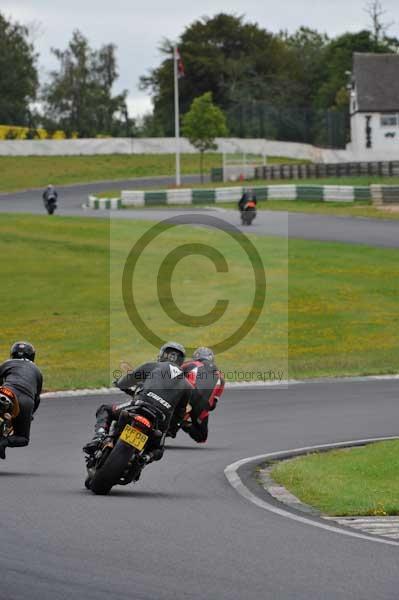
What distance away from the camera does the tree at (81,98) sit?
390 ft

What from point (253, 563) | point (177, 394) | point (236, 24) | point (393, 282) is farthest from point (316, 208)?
point (236, 24)

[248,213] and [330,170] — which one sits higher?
[330,170]

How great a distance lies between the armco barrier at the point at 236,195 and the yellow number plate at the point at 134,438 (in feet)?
147

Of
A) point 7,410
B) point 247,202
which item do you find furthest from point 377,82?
point 7,410

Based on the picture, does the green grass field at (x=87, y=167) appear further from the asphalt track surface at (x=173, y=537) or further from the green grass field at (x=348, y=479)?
the green grass field at (x=348, y=479)

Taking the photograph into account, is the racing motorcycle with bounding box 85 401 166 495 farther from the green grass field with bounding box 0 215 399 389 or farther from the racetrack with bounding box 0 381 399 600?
the green grass field with bounding box 0 215 399 389

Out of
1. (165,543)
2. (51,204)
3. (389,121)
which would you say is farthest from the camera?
(389,121)

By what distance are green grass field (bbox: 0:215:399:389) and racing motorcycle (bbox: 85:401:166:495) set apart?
35.3 feet

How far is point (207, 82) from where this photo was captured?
354 ft

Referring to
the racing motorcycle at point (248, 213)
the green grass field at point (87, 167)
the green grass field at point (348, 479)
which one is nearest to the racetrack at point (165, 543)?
the green grass field at point (348, 479)

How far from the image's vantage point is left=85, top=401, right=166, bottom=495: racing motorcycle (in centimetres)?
1080

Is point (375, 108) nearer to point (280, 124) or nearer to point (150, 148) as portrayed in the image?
point (280, 124)

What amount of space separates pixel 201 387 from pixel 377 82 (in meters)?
79.4

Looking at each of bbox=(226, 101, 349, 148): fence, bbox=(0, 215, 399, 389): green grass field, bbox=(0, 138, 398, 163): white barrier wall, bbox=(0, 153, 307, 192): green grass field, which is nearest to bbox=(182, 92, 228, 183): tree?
bbox=(0, 153, 307, 192): green grass field
